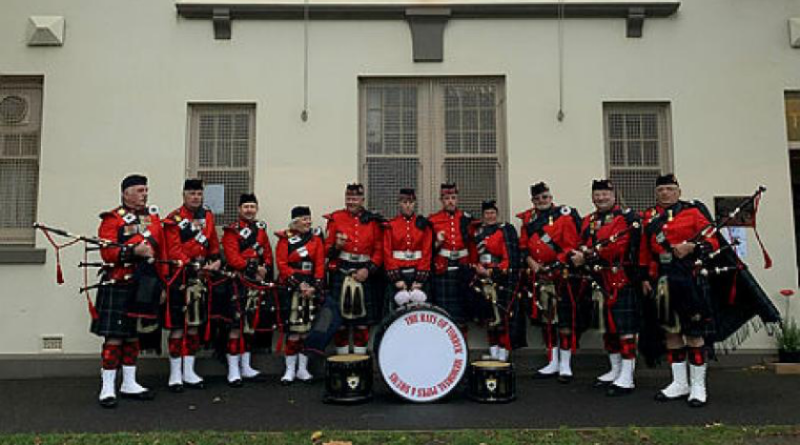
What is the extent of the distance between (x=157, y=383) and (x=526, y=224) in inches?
157

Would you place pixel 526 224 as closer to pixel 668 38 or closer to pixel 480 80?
pixel 480 80

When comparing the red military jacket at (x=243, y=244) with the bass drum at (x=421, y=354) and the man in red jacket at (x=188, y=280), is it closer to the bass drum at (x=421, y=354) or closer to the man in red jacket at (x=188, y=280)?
the man in red jacket at (x=188, y=280)

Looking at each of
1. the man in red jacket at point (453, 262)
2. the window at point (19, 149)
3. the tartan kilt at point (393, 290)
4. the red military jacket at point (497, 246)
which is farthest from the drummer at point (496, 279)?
the window at point (19, 149)

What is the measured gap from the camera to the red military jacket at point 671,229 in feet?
17.8

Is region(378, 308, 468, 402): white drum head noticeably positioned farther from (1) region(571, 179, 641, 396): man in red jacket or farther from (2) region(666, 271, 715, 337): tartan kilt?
(2) region(666, 271, 715, 337): tartan kilt

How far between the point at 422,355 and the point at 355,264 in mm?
1507

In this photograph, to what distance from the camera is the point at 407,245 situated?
6348mm

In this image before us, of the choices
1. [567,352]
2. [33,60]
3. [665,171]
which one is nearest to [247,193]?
[33,60]

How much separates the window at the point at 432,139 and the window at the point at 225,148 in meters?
1.29

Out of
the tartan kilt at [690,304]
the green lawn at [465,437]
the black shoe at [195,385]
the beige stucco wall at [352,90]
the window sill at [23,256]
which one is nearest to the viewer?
the green lawn at [465,437]

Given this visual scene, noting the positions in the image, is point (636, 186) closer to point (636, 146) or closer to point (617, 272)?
point (636, 146)

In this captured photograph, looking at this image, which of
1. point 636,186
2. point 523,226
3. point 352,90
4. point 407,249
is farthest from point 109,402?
point 636,186

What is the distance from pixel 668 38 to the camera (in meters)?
7.16

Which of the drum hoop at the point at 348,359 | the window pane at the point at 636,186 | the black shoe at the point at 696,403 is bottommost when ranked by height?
the black shoe at the point at 696,403
